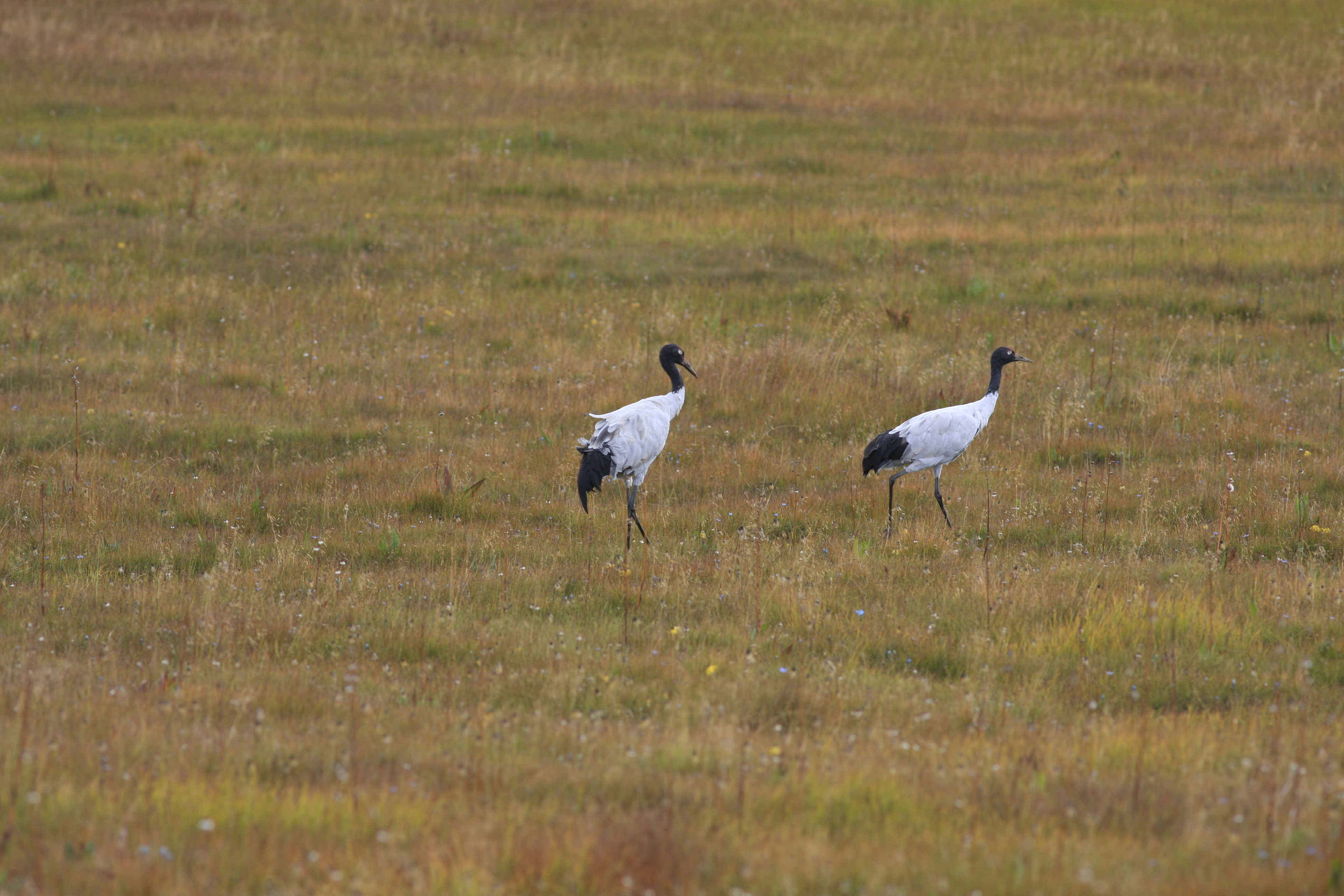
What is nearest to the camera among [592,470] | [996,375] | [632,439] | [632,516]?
[592,470]

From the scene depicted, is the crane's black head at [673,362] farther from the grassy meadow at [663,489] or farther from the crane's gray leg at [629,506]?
the crane's gray leg at [629,506]

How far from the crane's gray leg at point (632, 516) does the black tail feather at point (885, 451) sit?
1696 mm

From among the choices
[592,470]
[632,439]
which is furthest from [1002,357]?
[592,470]

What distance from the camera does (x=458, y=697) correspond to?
6012 mm

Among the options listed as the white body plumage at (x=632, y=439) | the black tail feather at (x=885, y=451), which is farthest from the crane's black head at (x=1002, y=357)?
the white body plumage at (x=632, y=439)

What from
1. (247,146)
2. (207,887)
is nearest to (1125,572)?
(207,887)

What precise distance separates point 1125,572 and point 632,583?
3048 millimetres

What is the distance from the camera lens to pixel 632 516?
9.03 metres

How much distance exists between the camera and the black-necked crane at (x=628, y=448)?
8891 mm

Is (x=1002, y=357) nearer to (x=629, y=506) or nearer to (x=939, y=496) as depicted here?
(x=939, y=496)

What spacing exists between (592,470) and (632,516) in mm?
469

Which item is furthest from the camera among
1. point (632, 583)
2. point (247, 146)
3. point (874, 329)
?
point (247, 146)

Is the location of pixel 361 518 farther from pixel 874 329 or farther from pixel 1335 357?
pixel 1335 357

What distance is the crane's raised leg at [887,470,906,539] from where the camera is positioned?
9.12 m
